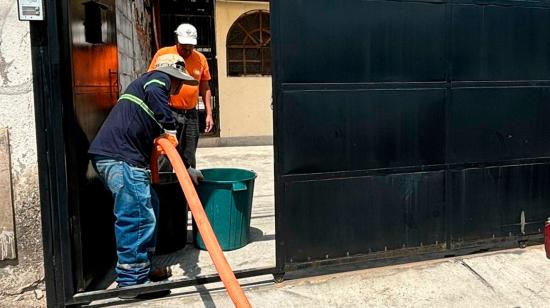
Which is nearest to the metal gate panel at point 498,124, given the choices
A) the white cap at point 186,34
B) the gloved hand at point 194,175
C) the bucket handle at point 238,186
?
the bucket handle at point 238,186

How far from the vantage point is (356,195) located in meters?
3.75

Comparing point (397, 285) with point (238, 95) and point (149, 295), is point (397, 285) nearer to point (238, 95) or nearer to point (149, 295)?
point (149, 295)

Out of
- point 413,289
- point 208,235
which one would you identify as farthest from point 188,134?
point 413,289

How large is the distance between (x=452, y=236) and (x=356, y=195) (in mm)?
960

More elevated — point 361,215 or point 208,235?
point 208,235

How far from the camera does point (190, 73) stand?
4957mm

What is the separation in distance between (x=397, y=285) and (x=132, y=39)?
5408 millimetres

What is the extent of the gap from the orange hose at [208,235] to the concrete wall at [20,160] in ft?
2.71

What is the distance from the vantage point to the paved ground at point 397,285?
335 cm

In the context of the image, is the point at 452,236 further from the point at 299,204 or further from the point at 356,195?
the point at 299,204

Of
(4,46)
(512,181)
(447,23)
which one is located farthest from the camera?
(512,181)

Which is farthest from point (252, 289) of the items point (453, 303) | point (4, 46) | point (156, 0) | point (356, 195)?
point (156, 0)

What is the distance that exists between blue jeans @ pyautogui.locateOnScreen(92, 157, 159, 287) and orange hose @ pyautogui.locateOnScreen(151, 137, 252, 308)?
33 centimetres

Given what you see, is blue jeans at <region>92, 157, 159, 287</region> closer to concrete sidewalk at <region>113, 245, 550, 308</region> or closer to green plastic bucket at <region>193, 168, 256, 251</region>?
concrete sidewalk at <region>113, 245, 550, 308</region>
